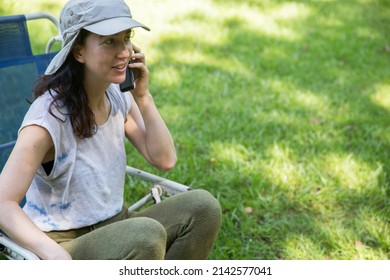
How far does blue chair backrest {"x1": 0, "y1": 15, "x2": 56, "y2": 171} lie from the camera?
2779 millimetres

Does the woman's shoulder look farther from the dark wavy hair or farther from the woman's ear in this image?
the woman's ear

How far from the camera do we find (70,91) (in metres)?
2.14

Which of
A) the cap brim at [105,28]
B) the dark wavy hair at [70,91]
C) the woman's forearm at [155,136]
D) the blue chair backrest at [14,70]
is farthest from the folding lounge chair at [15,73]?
the cap brim at [105,28]

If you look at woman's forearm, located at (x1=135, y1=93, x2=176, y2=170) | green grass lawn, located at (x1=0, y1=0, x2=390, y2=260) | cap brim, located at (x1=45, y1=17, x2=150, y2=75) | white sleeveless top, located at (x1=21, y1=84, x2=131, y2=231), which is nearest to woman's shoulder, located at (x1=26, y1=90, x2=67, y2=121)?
white sleeveless top, located at (x1=21, y1=84, x2=131, y2=231)

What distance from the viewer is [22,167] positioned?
1.93m

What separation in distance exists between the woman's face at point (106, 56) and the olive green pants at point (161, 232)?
0.53m

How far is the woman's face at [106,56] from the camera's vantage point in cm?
208

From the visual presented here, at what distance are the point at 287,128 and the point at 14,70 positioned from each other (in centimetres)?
212

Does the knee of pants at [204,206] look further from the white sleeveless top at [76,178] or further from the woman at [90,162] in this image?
the white sleeveless top at [76,178]

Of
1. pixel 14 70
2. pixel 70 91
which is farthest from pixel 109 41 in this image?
pixel 14 70

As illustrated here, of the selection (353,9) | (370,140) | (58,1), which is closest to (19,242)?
(370,140)

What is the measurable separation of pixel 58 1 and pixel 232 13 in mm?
1805
